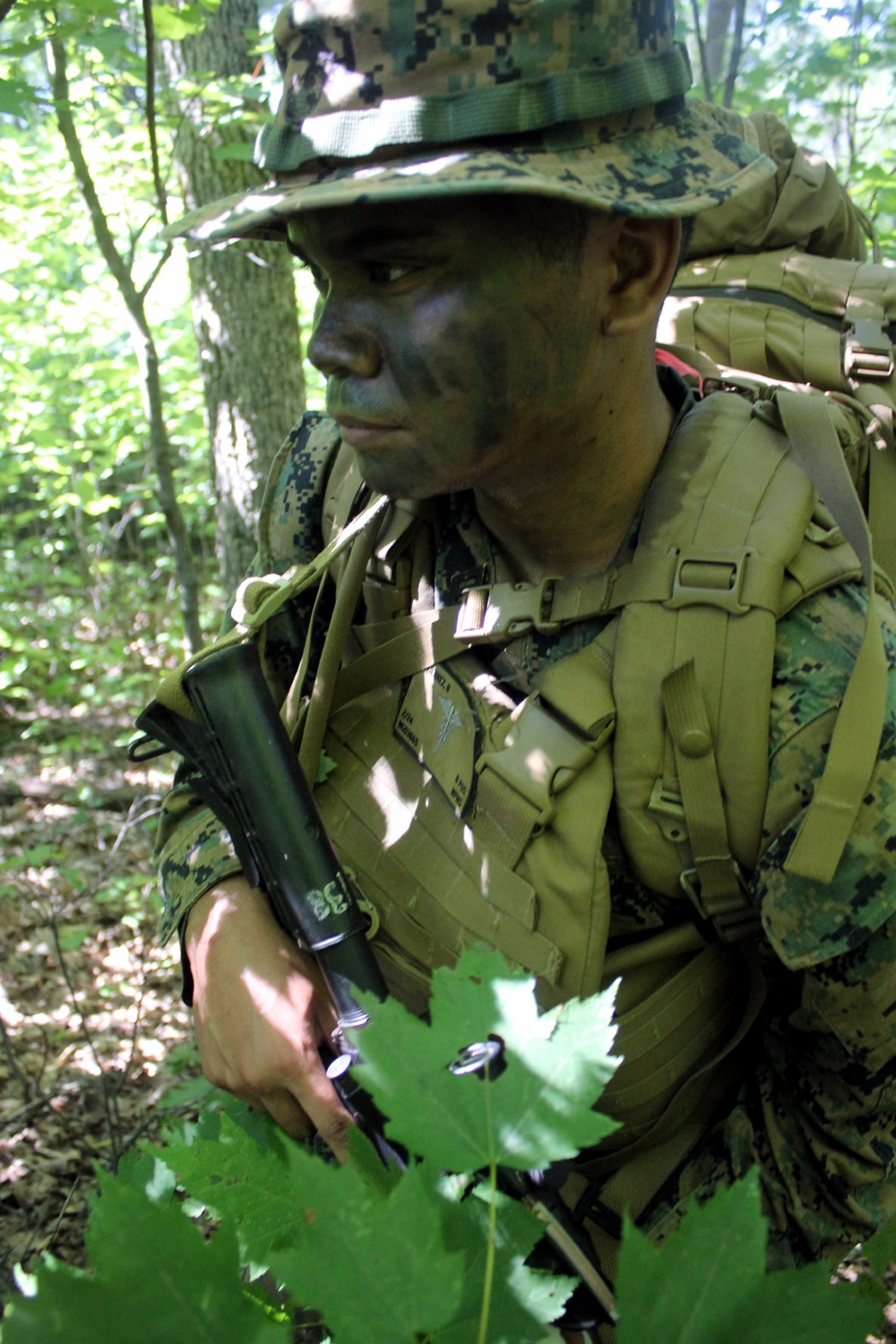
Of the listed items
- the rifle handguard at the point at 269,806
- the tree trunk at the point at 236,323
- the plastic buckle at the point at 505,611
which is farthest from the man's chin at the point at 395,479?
the tree trunk at the point at 236,323

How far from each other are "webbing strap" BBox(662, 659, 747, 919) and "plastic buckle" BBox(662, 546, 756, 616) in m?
0.10

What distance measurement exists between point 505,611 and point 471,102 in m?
0.79

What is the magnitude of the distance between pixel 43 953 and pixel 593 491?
3.74m

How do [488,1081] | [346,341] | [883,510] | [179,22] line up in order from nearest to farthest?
[488,1081]
[346,341]
[883,510]
[179,22]

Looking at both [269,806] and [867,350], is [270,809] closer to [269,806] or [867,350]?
[269,806]

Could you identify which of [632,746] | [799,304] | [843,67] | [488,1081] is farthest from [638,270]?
[843,67]

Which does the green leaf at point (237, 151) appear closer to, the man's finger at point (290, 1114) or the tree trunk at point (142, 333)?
the tree trunk at point (142, 333)

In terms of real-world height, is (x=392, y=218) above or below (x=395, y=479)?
above

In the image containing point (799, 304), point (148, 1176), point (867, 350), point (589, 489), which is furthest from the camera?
point (799, 304)

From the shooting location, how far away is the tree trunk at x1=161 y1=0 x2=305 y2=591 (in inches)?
185

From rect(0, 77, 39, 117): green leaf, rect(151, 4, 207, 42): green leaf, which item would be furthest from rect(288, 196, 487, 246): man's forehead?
rect(151, 4, 207, 42): green leaf

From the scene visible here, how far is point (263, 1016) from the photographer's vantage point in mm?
1611

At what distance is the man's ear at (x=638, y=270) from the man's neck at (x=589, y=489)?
4.9 inches

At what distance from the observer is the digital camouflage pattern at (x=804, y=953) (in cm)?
145
